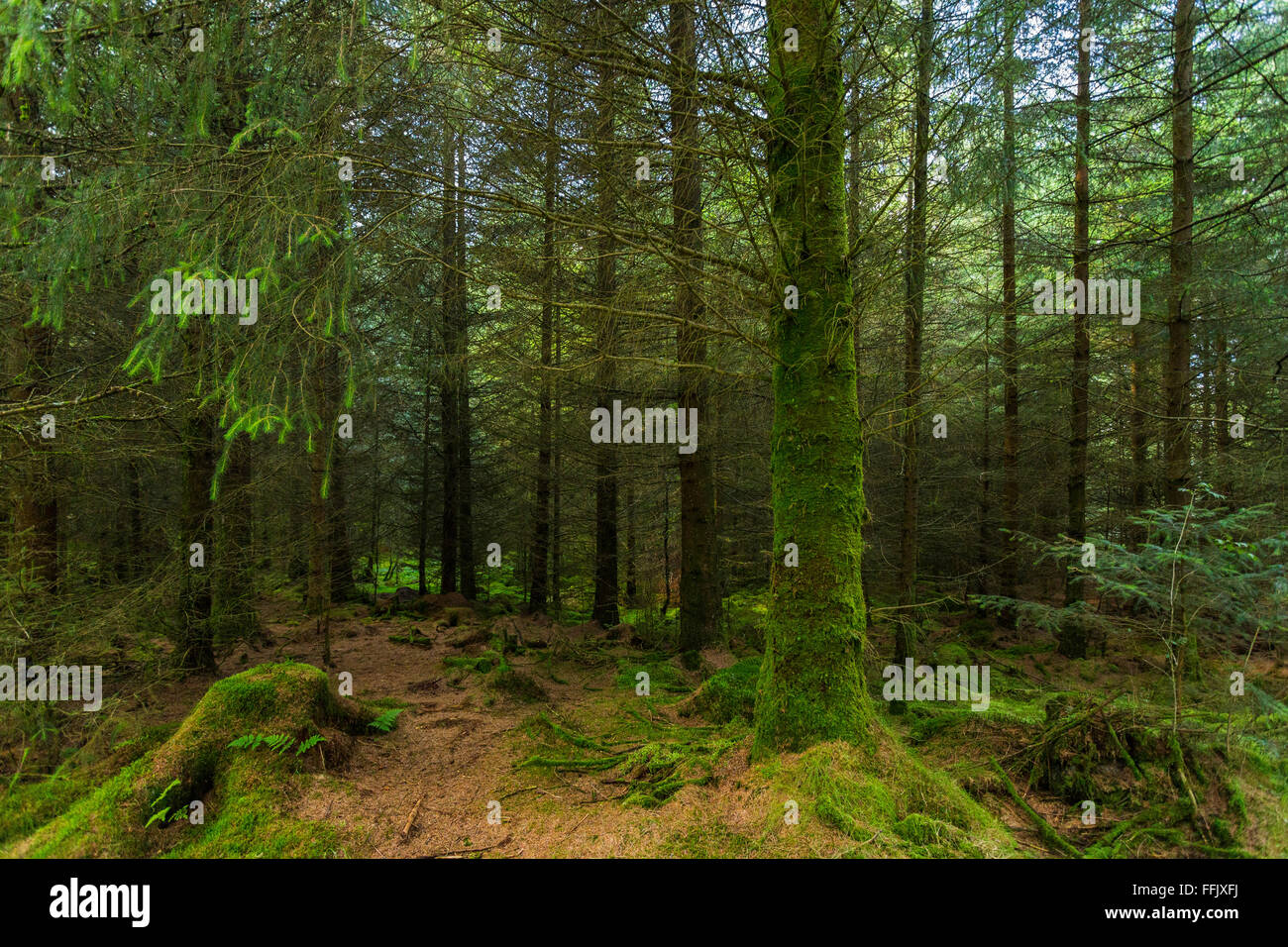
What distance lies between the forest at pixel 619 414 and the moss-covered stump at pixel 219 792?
0.03 meters

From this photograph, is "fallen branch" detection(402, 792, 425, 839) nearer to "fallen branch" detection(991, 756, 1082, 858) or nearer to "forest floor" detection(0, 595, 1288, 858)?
"forest floor" detection(0, 595, 1288, 858)

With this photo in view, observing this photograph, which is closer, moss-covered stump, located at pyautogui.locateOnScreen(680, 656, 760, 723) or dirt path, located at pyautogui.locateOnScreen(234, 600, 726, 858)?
dirt path, located at pyautogui.locateOnScreen(234, 600, 726, 858)

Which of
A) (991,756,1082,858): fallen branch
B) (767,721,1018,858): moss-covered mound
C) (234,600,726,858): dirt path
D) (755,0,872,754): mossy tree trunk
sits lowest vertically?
(234,600,726,858): dirt path

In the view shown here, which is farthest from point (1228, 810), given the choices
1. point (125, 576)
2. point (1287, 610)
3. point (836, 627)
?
point (125, 576)

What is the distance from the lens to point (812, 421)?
3.89 meters

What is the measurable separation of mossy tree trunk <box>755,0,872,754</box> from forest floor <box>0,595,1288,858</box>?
45 centimetres

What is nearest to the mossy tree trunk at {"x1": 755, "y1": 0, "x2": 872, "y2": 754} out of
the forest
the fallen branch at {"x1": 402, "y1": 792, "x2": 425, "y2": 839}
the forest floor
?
the forest

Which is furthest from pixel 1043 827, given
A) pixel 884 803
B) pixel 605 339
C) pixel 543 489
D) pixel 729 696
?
pixel 543 489

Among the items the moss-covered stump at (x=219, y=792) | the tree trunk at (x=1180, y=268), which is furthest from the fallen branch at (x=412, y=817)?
the tree trunk at (x=1180, y=268)

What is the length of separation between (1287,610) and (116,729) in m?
7.66

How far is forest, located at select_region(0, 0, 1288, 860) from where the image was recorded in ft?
11.1

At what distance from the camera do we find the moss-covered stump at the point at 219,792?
3199mm

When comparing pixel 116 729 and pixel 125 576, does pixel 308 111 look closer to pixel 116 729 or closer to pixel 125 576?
pixel 116 729

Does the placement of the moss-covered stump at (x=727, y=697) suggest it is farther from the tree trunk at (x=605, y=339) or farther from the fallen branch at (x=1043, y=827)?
the tree trunk at (x=605, y=339)
